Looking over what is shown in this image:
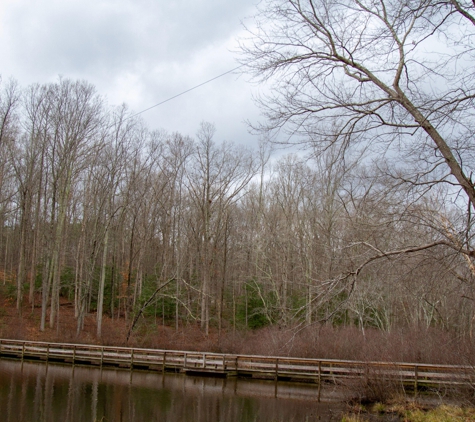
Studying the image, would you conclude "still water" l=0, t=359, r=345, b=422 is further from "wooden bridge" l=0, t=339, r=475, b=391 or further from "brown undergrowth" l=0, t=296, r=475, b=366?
"brown undergrowth" l=0, t=296, r=475, b=366

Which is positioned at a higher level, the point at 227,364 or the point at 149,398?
the point at 227,364

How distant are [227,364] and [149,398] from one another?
6669 mm

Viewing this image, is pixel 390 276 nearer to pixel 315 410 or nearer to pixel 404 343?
pixel 315 410

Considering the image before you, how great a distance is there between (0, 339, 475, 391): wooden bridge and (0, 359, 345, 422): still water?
865mm

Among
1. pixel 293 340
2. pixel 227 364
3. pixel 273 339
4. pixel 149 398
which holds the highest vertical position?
pixel 293 340

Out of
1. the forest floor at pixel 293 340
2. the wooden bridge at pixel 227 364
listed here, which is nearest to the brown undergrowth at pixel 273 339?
the forest floor at pixel 293 340

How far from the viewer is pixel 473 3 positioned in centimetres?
705

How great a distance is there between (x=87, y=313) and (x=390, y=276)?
30.2m

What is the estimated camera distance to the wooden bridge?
15.6 m

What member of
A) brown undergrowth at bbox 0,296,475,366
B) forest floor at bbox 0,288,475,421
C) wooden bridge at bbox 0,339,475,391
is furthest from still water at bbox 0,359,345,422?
brown undergrowth at bbox 0,296,475,366

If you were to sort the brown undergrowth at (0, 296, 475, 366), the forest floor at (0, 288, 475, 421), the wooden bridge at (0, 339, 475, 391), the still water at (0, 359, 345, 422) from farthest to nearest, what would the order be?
the brown undergrowth at (0, 296, 475, 366) → the wooden bridge at (0, 339, 475, 391) → the forest floor at (0, 288, 475, 421) → the still water at (0, 359, 345, 422)

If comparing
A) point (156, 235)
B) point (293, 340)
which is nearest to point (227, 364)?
point (293, 340)

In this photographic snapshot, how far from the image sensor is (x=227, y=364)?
70.4ft

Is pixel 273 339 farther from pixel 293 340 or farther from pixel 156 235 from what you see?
pixel 156 235
